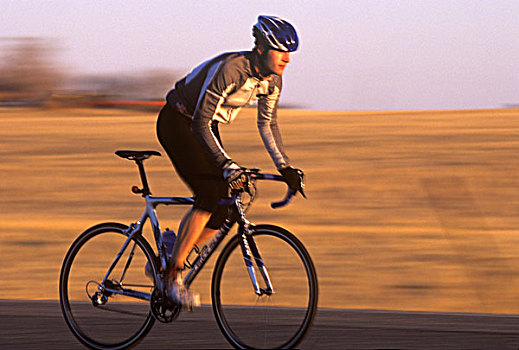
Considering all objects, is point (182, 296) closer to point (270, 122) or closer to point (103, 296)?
point (103, 296)

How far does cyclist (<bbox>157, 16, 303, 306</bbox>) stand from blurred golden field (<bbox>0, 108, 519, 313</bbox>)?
9.12 feet

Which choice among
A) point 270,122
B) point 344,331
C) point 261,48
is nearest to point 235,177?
point 270,122

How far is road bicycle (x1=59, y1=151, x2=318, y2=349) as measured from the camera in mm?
5125

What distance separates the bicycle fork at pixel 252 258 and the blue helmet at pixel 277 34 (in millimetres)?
963

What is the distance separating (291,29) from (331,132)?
27431 millimetres

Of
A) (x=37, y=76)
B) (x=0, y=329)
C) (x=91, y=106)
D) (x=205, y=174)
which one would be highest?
(x=205, y=174)

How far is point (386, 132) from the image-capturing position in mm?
31812

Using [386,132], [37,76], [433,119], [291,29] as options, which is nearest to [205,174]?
[291,29]

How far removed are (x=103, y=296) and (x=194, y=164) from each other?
1.04m

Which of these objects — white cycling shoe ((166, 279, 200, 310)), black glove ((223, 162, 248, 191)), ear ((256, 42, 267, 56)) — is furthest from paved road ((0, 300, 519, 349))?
ear ((256, 42, 267, 56))

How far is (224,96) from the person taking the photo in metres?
5.16

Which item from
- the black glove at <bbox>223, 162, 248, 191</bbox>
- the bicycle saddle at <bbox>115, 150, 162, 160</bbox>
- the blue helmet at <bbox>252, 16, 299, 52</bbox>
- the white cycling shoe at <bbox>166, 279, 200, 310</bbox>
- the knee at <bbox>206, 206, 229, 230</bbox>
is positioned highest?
the blue helmet at <bbox>252, 16, 299, 52</bbox>

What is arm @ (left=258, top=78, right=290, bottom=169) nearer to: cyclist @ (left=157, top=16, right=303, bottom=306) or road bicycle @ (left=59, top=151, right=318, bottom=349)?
cyclist @ (left=157, top=16, right=303, bottom=306)

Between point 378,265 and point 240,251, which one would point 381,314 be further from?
point 378,265
